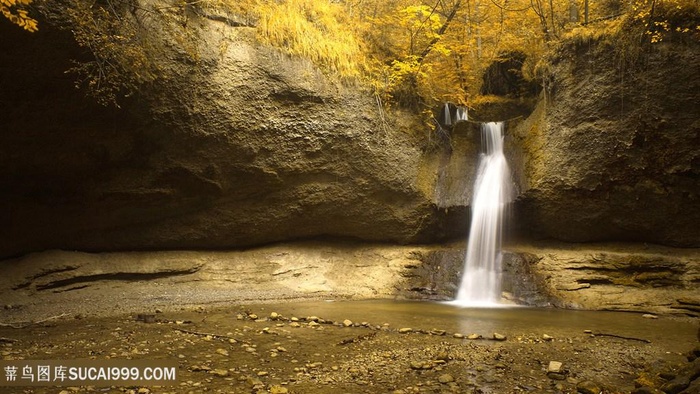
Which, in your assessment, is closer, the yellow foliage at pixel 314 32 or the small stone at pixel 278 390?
the small stone at pixel 278 390

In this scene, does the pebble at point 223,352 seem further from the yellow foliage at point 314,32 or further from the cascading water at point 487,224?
the yellow foliage at point 314,32

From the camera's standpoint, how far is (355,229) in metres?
11.8

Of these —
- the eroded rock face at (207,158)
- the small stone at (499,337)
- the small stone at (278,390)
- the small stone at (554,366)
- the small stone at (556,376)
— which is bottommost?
the small stone at (499,337)

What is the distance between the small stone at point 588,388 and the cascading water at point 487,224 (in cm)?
534

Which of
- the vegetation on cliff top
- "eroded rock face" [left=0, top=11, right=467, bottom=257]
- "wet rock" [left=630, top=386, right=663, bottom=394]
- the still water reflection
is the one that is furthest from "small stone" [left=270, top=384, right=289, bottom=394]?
"eroded rock face" [left=0, top=11, right=467, bottom=257]

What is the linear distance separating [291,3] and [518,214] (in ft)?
27.1

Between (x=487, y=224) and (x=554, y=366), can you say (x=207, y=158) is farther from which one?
(x=554, y=366)

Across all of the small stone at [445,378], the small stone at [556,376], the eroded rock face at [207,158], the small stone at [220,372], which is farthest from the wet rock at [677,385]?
the eroded rock face at [207,158]

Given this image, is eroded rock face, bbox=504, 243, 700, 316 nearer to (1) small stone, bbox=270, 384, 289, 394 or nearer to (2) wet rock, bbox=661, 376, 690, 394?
(2) wet rock, bbox=661, 376, 690, 394

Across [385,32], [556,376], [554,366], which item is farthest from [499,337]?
[385,32]

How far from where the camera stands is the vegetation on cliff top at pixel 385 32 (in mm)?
7574

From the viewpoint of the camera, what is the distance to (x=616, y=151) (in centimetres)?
988

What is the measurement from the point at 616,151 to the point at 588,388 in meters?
A: 7.70

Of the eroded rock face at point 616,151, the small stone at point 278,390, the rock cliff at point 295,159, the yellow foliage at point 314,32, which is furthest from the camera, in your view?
the yellow foliage at point 314,32
